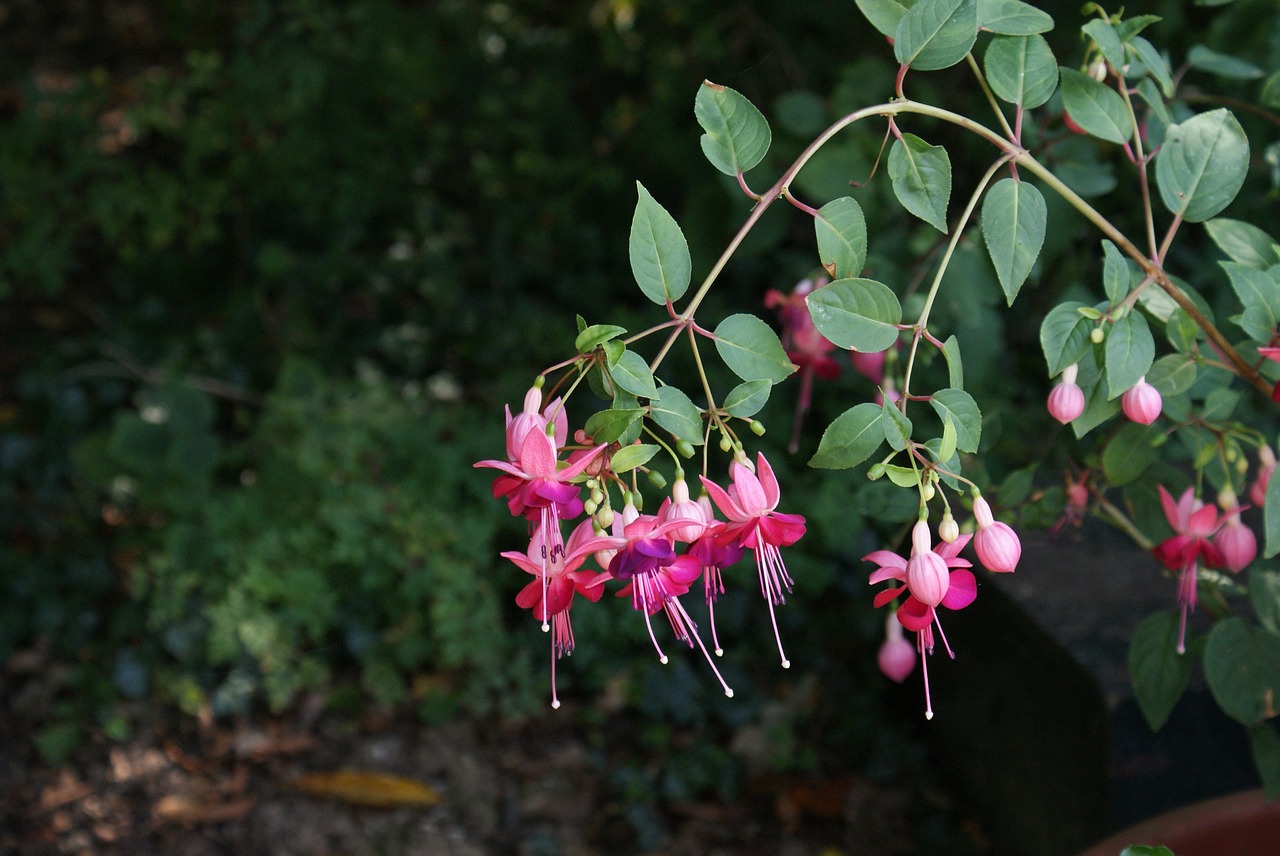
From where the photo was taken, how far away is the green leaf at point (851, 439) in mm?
599

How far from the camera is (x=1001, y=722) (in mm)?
1350

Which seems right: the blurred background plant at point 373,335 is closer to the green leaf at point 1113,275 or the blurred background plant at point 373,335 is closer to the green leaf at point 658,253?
the green leaf at point 1113,275

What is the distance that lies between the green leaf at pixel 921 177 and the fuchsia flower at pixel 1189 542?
317 mm

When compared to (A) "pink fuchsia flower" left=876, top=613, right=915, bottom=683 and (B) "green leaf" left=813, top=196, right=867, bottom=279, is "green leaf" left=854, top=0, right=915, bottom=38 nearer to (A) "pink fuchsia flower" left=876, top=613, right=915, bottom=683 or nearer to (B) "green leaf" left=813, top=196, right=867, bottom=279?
(B) "green leaf" left=813, top=196, right=867, bottom=279

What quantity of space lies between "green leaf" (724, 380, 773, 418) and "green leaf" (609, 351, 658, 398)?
49 mm

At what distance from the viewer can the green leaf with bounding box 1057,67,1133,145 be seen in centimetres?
72

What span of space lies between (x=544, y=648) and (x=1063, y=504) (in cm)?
100

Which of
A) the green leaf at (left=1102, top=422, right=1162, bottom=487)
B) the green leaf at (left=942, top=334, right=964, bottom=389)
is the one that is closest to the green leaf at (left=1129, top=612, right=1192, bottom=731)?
the green leaf at (left=1102, top=422, right=1162, bottom=487)

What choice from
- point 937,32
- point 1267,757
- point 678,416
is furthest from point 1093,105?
point 1267,757

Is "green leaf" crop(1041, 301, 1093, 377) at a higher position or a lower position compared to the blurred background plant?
higher

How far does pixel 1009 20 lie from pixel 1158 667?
0.53 m

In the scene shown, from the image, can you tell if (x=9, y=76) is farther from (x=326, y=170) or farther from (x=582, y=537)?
(x=582, y=537)

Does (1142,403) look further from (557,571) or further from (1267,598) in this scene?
(557,571)

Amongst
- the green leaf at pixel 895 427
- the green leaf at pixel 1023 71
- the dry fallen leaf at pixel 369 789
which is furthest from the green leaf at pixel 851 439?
the dry fallen leaf at pixel 369 789
